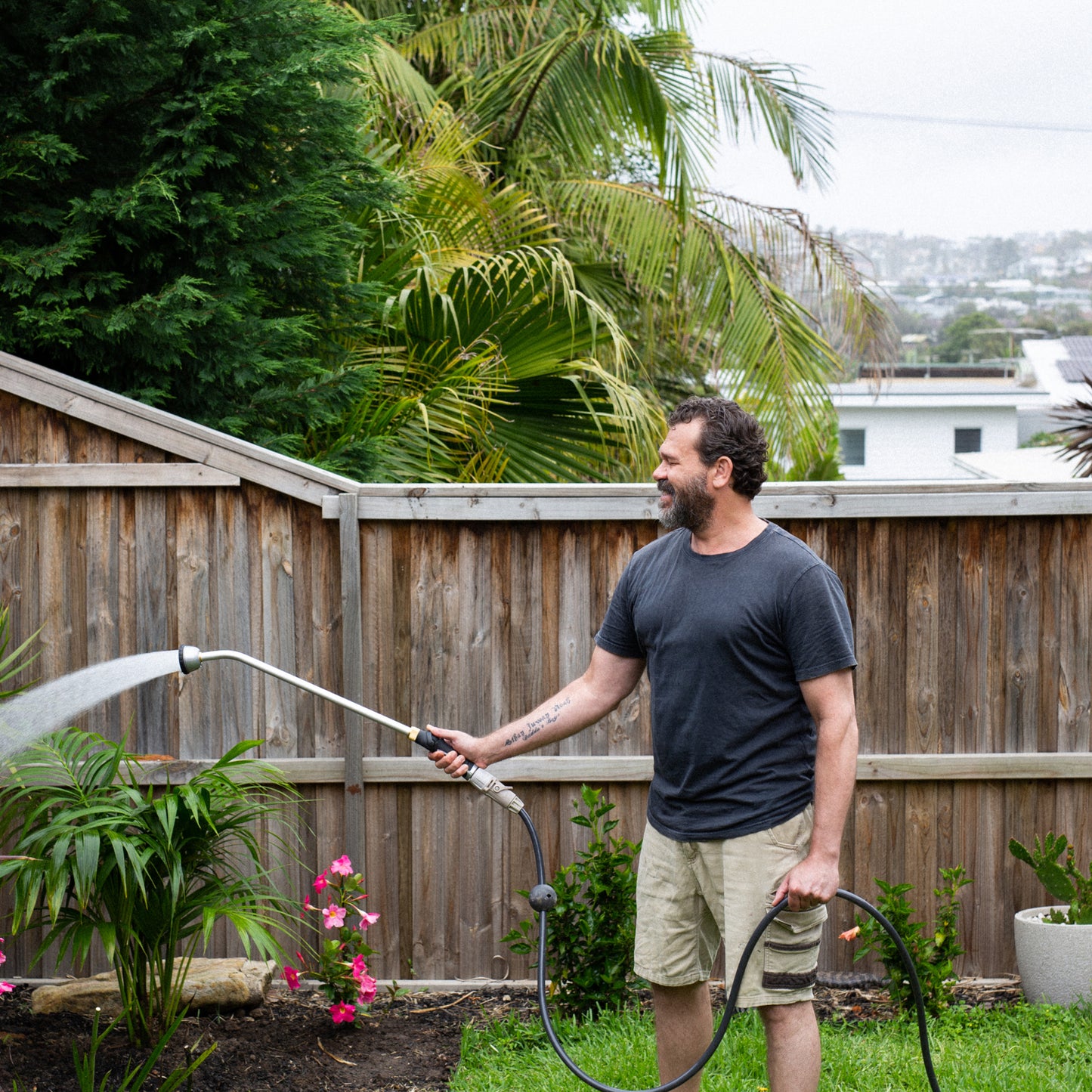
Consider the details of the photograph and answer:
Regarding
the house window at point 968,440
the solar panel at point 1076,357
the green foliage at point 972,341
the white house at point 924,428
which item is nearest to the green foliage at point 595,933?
the white house at point 924,428

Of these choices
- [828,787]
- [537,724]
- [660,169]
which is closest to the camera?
[828,787]

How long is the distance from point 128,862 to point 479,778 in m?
1.04

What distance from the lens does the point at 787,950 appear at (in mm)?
2436

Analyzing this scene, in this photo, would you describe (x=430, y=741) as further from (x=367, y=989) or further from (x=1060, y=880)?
(x=1060, y=880)

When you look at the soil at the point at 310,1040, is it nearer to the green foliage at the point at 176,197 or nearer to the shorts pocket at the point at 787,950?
the shorts pocket at the point at 787,950

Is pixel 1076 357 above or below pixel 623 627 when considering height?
above

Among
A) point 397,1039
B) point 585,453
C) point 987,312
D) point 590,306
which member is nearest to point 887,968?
point 397,1039

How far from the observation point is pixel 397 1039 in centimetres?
342

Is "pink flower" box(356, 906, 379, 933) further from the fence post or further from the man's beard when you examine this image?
the man's beard

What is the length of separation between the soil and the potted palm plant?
0.59ft

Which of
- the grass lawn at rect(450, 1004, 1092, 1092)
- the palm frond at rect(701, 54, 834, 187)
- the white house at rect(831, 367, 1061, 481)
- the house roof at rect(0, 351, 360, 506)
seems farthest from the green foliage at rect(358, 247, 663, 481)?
the white house at rect(831, 367, 1061, 481)

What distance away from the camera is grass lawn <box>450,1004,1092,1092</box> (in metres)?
3.01

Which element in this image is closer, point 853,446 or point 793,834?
point 793,834

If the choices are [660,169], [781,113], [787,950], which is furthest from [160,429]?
[781,113]
